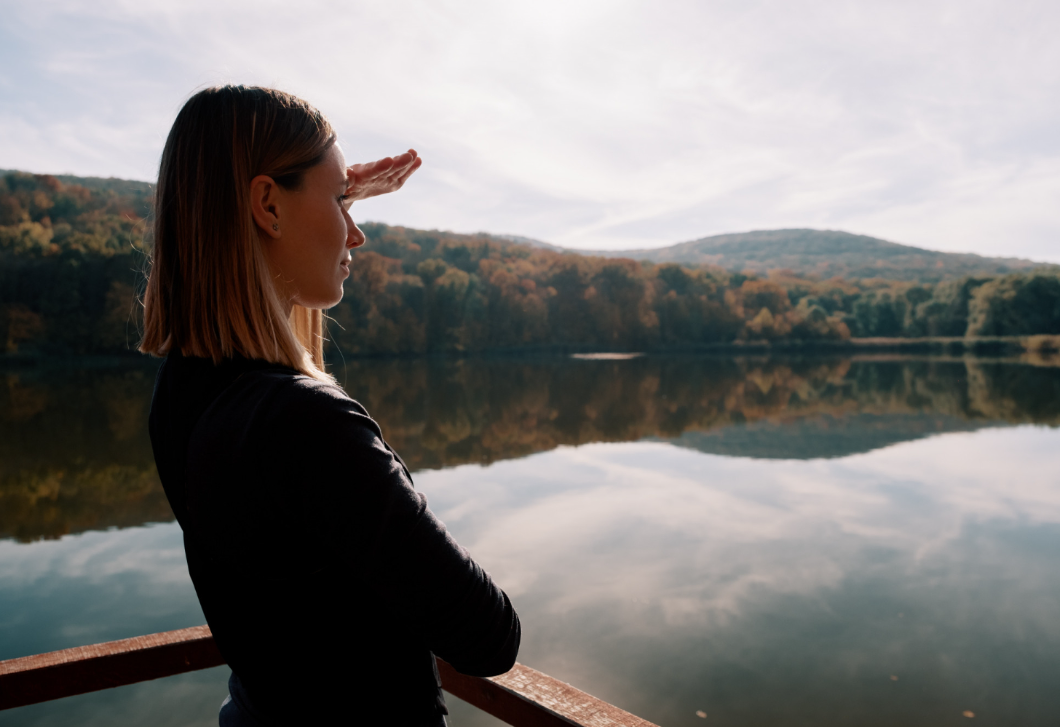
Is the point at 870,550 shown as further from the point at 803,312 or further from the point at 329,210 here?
the point at 803,312

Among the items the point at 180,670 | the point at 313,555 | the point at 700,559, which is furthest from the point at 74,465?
the point at 313,555

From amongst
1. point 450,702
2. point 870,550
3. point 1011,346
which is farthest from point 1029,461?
point 1011,346

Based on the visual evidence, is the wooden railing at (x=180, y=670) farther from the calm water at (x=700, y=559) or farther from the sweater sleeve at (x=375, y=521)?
the calm water at (x=700, y=559)

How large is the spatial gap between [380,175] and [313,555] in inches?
29.0

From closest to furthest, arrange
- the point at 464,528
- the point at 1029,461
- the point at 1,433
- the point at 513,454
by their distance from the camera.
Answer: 1. the point at 464,528
2. the point at 1029,461
3. the point at 513,454
4. the point at 1,433

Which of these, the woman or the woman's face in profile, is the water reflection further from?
the woman's face in profile

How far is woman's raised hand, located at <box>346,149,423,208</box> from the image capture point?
1.27 m

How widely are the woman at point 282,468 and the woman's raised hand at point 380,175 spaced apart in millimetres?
251

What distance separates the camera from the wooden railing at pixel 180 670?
136cm

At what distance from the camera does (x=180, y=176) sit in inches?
36.4

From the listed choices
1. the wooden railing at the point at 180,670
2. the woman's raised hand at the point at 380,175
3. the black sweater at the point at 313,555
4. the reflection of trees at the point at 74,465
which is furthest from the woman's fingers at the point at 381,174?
the reflection of trees at the point at 74,465

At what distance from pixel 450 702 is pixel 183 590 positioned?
143 inches

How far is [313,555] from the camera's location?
0.81 m

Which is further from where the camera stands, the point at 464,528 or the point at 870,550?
the point at 464,528
